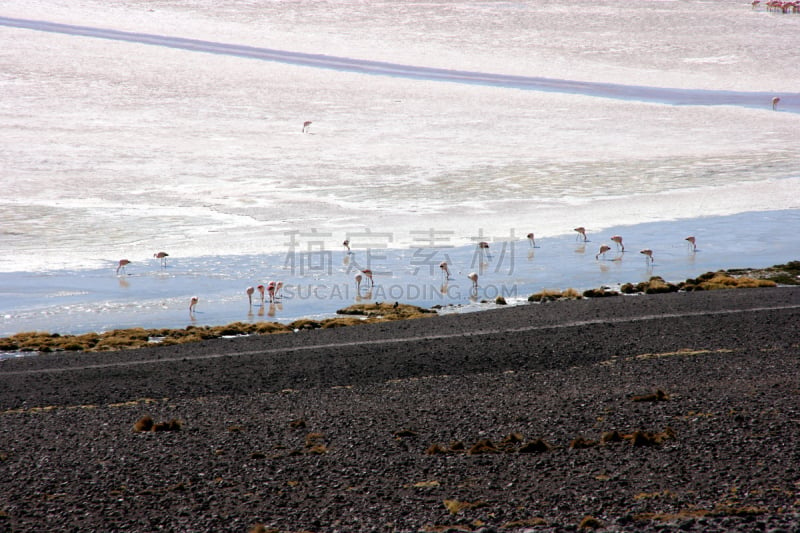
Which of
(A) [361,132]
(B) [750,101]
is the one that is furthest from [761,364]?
(B) [750,101]

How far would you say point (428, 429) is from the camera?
28.4ft

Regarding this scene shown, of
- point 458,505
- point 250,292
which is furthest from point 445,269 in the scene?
point 458,505

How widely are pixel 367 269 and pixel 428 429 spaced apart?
872 centimetres

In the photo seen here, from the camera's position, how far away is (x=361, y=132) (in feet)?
100.0

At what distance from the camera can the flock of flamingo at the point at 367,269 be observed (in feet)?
50.3

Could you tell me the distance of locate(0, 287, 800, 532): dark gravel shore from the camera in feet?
21.9

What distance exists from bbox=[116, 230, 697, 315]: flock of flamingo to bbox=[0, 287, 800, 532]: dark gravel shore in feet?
7.00

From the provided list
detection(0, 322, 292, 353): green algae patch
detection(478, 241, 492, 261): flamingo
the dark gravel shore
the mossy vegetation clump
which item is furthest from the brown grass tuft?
detection(478, 241, 492, 261): flamingo

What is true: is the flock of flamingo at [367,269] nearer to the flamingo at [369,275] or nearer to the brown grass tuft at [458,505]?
the flamingo at [369,275]

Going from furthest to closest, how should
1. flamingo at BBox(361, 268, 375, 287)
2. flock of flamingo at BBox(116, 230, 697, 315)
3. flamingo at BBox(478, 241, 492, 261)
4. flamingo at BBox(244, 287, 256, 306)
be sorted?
flamingo at BBox(478, 241, 492, 261)
flamingo at BBox(361, 268, 375, 287)
flock of flamingo at BBox(116, 230, 697, 315)
flamingo at BBox(244, 287, 256, 306)

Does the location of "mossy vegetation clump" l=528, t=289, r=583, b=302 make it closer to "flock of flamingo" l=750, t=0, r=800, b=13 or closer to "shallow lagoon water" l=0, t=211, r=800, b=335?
"shallow lagoon water" l=0, t=211, r=800, b=335

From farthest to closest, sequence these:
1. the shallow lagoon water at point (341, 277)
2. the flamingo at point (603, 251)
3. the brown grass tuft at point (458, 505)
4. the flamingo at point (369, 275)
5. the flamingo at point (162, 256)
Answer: the flamingo at point (603, 251), the flamingo at point (162, 256), the flamingo at point (369, 275), the shallow lagoon water at point (341, 277), the brown grass tuft at point (458, 505)

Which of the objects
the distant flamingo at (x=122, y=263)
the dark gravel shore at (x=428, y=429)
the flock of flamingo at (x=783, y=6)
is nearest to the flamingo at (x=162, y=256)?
the distant flamingo at (x=122, y=263)

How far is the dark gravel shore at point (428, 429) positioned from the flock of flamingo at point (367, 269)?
213cm
